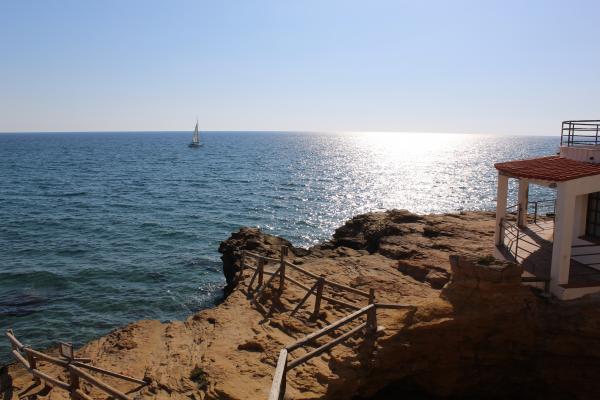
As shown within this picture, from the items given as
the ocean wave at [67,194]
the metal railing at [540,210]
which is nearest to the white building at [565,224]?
the metal railing at [540,210]

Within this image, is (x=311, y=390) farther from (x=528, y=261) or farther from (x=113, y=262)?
(x=113, y=262)

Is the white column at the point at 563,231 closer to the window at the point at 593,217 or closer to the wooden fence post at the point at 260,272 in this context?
the window at the point at 593,217

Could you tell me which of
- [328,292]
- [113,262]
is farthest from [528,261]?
[113,262]

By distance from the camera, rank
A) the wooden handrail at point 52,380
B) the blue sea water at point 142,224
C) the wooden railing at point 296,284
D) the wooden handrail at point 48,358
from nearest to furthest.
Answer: the wooden handrail at point 52,380 < the wooden handrail at point 48,358 < the wooden railing at point 296,284 < the blue sea water at point 142,224

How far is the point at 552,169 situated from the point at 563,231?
96.5 inches

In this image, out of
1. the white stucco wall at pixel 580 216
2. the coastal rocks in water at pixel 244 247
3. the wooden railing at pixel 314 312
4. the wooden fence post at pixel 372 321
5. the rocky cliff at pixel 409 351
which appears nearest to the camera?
the wooden railing at pixel 314 312

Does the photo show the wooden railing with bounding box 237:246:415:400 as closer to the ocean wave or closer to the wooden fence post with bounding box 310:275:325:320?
the wooden fence post with bounding box 310:275:325:320

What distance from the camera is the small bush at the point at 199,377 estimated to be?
427 inches

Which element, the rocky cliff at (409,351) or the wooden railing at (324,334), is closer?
the wooden railing at (324,334)

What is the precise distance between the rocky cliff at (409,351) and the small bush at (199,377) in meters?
0.03

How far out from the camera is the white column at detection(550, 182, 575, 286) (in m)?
12.3

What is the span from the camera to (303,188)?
2280 inches

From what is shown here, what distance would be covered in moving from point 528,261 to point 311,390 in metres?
8.59

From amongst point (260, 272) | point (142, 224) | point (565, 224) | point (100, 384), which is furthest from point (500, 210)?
point (142, 224)
